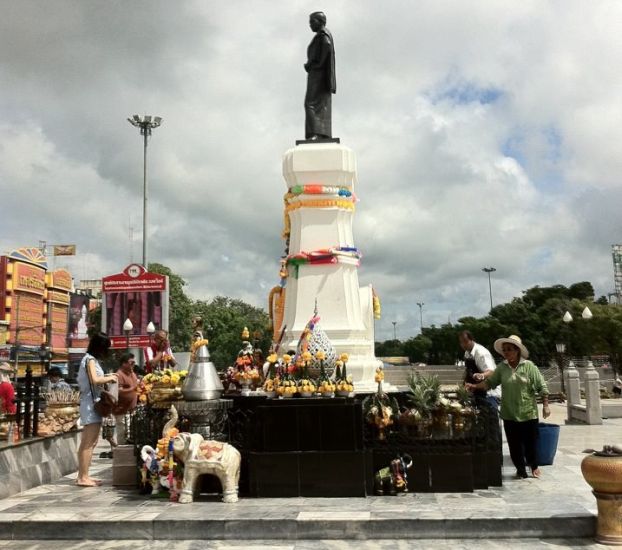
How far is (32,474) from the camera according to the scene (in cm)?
741

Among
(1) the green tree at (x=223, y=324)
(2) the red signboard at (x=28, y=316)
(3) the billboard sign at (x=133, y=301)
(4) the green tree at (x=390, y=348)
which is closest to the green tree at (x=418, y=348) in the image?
(4) the green tree at (x=390, y=348)

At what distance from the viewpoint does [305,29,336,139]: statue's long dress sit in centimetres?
1020

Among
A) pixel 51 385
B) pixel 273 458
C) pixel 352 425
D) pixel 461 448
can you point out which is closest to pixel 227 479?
pixel 273 458

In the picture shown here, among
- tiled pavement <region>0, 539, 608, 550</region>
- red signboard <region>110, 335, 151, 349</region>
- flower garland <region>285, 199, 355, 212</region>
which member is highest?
flower garland <region>285, 199, 355, 212</region>

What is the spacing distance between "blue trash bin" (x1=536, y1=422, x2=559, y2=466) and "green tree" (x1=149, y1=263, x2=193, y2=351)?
31.7 metres

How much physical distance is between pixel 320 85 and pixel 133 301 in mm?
20891

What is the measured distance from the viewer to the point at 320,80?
10328 mm

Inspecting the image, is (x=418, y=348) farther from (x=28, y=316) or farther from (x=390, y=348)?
(x=28, y=316)

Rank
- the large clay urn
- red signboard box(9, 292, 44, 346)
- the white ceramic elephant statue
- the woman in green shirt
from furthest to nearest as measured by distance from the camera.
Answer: red signboard box(9, 292, 44, 346) → the woman in green shirt → the white ceramic elephant statue → the large clay urn

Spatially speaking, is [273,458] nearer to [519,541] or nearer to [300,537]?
[300,537]

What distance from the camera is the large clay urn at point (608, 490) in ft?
16.0

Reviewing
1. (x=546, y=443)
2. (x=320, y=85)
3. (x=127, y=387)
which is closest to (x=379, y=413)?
(x=546, y=443)

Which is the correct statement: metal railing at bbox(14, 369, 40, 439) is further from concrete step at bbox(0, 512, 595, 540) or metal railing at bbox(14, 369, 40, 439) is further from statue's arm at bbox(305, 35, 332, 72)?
statue's arm at bbox(305, 35, 332, 72)

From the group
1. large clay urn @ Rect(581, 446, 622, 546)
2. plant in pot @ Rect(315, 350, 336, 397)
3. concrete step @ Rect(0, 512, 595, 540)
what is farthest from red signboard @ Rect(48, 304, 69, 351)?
large clay urn @ Rect(581, 446, 622, 546)
